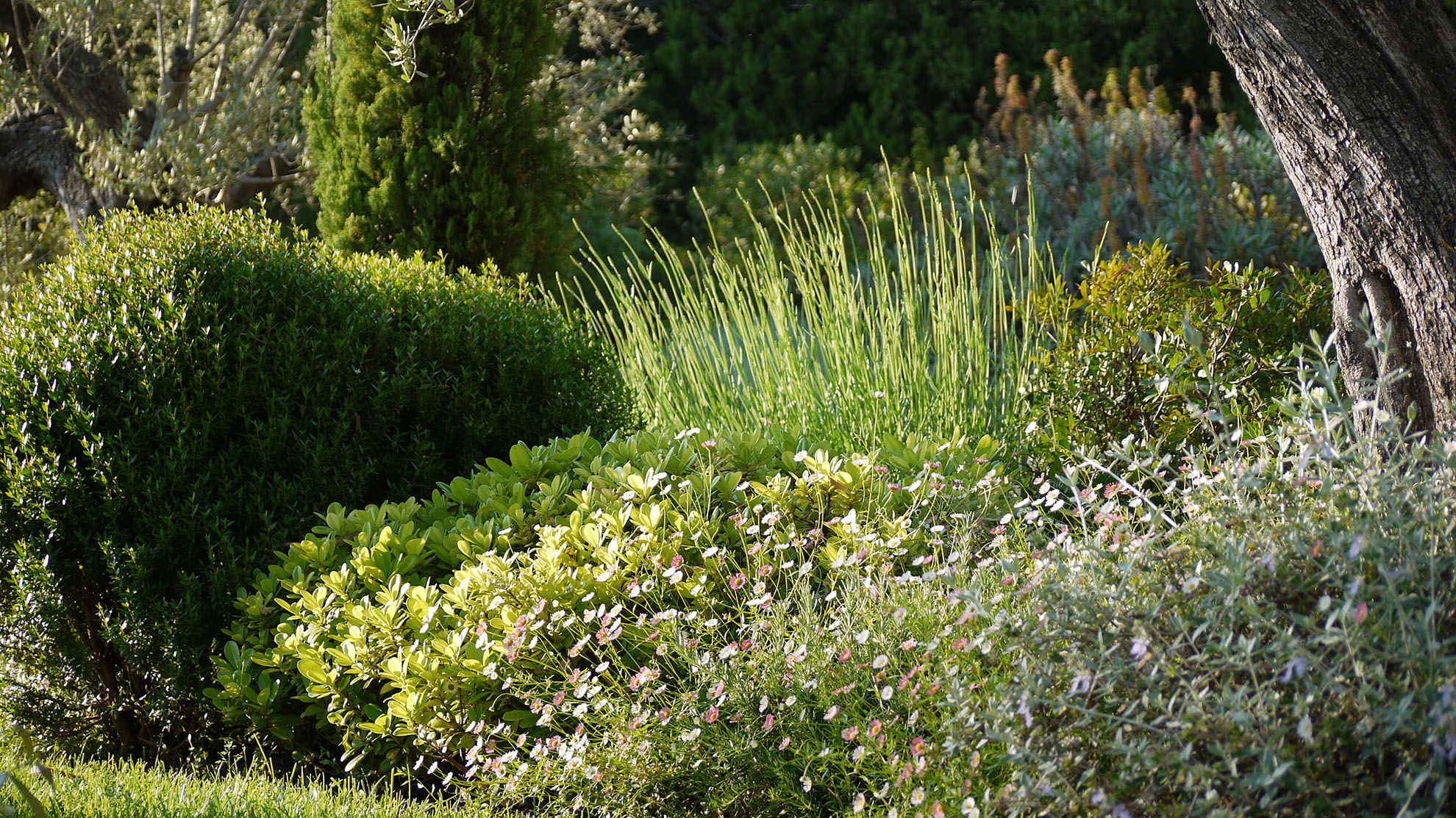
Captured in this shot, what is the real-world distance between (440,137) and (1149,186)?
3.39 meters

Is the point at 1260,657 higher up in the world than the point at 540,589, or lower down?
higher up

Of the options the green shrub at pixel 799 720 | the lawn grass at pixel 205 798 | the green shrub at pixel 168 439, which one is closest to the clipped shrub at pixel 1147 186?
the green shrub at pixel 168 439

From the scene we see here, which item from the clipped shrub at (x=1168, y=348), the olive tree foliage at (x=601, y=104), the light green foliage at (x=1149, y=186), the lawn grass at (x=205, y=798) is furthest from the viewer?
the olive tree foliage at (x=601, y=104)

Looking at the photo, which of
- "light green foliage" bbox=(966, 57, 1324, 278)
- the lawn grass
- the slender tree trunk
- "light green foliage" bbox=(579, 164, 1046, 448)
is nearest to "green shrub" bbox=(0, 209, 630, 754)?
the lawn grass

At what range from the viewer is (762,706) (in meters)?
1.80

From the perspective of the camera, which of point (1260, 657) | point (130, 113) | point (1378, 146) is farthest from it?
point (130, 113)

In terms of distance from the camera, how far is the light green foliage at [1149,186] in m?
5.13

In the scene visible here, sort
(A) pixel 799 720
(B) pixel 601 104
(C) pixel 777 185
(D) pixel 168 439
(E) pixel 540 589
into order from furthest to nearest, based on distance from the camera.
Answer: (C) pixel 777 185 < (B) pixel 601 104 < (D) pixel 168 439 < (E) pixel 540 589 < (A) pixel 799 720

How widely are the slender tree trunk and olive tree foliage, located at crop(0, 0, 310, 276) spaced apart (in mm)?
4342

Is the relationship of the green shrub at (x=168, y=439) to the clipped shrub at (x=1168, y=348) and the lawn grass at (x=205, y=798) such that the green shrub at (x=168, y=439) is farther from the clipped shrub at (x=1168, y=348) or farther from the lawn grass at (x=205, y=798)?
the clipped shrub at (x=1168, y=348)

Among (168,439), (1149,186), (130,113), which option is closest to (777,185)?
(1149,186)

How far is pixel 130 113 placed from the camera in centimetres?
551

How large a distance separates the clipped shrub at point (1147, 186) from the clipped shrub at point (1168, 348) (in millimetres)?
1895

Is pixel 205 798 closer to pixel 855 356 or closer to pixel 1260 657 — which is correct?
pixel 1260 657
